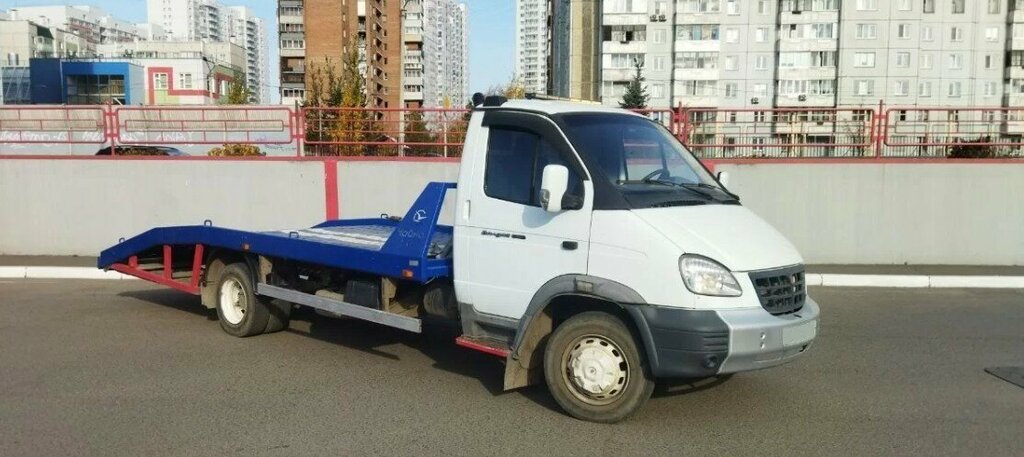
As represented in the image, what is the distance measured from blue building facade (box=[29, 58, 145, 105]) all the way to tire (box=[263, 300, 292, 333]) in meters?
88.0

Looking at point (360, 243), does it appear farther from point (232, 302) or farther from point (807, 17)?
point (807, 17)

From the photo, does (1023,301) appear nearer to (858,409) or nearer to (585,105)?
(858,409)

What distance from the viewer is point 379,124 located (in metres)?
14.5

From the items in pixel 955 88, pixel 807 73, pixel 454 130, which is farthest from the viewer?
pixel 807 73

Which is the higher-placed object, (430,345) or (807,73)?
(807,73)

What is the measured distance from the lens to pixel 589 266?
5.04 metres

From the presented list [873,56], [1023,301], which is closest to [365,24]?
[873,56]

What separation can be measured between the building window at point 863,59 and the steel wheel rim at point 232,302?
70.9m

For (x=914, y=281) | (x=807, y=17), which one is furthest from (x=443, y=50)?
(x=914, y=281)

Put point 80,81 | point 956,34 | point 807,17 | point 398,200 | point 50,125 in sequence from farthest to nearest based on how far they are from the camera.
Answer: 1. point 80,81
2. point 807,17
3. point 956,34
4. point 50,125
5. point 398,200

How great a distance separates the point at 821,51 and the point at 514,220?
236ft

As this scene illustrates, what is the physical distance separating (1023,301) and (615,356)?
7945mm

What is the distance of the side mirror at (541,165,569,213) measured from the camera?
4988 mm

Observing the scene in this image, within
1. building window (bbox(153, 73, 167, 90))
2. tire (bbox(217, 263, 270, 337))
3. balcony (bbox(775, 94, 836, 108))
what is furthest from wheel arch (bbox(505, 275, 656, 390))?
building window (bbox(153, 73, 167, 90))
